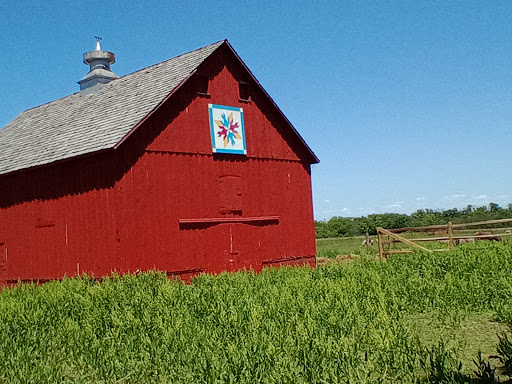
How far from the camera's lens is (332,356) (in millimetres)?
5930

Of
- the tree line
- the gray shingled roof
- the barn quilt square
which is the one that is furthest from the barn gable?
the tree line

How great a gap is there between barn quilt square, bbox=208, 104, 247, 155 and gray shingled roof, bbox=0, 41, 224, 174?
5.04 feet

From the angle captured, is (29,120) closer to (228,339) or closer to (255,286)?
(255,286)

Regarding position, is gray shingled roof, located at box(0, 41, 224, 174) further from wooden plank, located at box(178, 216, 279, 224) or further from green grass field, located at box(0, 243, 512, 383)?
green grass field, located at box(0, 243, 512, 383)

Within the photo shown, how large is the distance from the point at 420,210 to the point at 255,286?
62995 mm

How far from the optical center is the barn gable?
1467 cm

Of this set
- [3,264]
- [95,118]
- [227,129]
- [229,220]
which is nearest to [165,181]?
[229,220]

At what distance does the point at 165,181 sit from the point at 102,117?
10.7 feet

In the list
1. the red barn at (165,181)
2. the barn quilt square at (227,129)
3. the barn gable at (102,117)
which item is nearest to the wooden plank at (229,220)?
the red barn at (165,181)

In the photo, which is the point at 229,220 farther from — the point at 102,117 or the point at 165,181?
the point at 102,117

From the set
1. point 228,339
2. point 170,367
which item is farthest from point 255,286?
point 170,367

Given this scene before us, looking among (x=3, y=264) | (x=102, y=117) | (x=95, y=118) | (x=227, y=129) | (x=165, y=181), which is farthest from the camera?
(x=3, y=264)

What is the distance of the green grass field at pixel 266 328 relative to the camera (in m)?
5.75

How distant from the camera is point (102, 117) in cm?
1630
